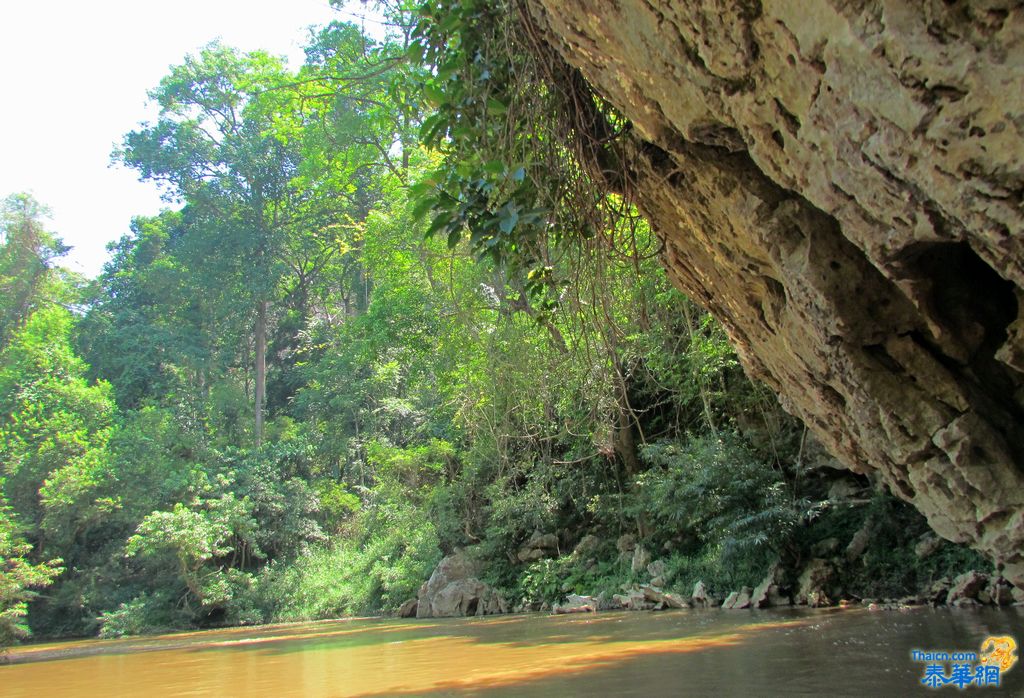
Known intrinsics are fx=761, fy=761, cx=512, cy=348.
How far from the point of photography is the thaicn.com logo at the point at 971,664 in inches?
148

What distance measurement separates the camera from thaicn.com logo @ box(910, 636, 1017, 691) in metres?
3.75

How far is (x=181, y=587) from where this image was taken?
1961 cm

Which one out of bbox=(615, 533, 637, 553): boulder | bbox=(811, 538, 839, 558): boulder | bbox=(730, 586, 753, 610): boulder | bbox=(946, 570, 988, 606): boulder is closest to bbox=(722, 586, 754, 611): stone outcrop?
bbox=(730, 586, 753, 610): boulder

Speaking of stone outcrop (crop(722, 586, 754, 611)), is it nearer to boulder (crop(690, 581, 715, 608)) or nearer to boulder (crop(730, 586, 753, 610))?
boulder (crop(730, 586, 753, 610))

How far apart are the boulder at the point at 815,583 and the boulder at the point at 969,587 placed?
5.35 feet

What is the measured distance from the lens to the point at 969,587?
7.59m

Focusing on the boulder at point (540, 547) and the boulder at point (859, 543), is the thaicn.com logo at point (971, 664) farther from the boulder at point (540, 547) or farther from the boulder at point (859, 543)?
the boulder at point (540, 547)

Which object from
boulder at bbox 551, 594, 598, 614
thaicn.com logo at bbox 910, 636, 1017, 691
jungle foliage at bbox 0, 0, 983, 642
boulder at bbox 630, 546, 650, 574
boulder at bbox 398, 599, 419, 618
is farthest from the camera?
boulder at bbox 398, 599, 419, 618

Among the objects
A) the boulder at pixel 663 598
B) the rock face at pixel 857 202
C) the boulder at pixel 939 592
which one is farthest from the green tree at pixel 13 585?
the rock face at pixel 857 202

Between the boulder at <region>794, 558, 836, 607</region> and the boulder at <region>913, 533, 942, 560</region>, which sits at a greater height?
the boulder at <region>913, 533, 942, 560</region>

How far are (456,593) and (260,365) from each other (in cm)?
1640

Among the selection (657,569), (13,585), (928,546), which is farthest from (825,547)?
(13,585)

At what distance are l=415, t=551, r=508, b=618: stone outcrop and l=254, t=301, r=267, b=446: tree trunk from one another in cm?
1267

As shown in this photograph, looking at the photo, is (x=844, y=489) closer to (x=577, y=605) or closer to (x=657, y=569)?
(x=657, y=569)
